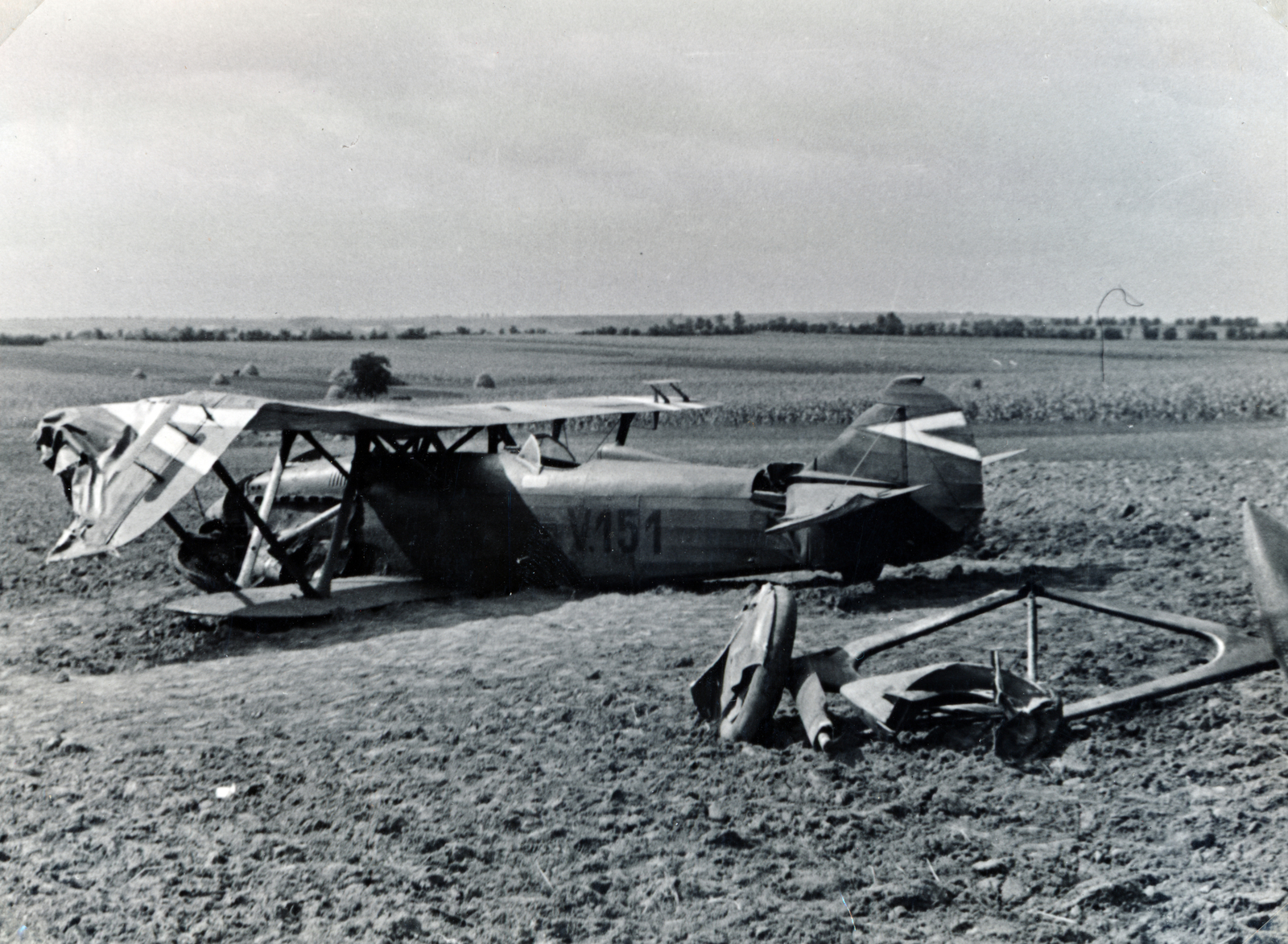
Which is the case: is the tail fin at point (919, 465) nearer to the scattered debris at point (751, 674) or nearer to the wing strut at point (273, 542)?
the scattered debris at point (751, 674)

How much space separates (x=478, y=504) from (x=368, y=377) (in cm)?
2248

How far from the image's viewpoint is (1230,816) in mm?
4371

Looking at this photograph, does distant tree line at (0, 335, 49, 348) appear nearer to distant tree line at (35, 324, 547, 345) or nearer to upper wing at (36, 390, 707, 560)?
distant tree line at (35, 324, 547, 345)

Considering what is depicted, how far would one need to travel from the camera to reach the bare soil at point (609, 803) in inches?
156

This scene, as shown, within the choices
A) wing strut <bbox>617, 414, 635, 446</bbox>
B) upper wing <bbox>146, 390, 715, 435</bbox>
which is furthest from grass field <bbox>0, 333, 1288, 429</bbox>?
wing strut <bbox>617, 414, 635, 446</bbox>

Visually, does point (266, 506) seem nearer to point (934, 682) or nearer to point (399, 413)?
point (399, 413)

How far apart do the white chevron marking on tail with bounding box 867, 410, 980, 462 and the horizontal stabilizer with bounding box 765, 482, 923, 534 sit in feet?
1.34

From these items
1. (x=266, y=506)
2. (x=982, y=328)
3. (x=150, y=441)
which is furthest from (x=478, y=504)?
(x=982, y=328)

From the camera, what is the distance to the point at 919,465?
859cm

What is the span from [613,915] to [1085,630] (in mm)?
4300

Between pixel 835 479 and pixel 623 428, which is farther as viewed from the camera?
pixel 623 428

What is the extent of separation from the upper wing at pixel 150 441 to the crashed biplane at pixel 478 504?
0.02 metres

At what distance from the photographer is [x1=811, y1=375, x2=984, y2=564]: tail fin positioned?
8.42 m

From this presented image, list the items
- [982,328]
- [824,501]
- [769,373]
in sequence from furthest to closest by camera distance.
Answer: [982,328] < [769,373] < [824,501]
